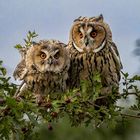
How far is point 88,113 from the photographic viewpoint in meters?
2.83

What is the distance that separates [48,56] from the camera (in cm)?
347

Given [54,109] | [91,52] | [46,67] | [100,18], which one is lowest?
[54,109]

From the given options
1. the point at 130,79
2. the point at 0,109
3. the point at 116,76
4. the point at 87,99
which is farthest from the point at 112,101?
the point at 0,109

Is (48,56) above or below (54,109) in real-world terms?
above

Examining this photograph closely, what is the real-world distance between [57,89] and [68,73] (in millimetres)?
136

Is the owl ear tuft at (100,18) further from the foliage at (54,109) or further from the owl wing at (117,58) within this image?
the foliage at (54,109)

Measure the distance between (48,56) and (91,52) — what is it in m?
0.34

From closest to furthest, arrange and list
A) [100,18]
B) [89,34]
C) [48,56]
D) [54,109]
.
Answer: [54,109] < [48,56] < [89,34] < [100,18]

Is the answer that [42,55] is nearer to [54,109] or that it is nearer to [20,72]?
[20,72]

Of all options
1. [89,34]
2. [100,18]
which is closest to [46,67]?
[89,34]

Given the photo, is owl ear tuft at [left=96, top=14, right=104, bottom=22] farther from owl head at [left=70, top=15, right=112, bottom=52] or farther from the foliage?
the foliage

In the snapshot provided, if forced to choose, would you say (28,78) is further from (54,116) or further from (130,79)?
(54,116)

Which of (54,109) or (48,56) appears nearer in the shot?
(54,109)

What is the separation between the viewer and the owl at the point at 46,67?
350 cm
